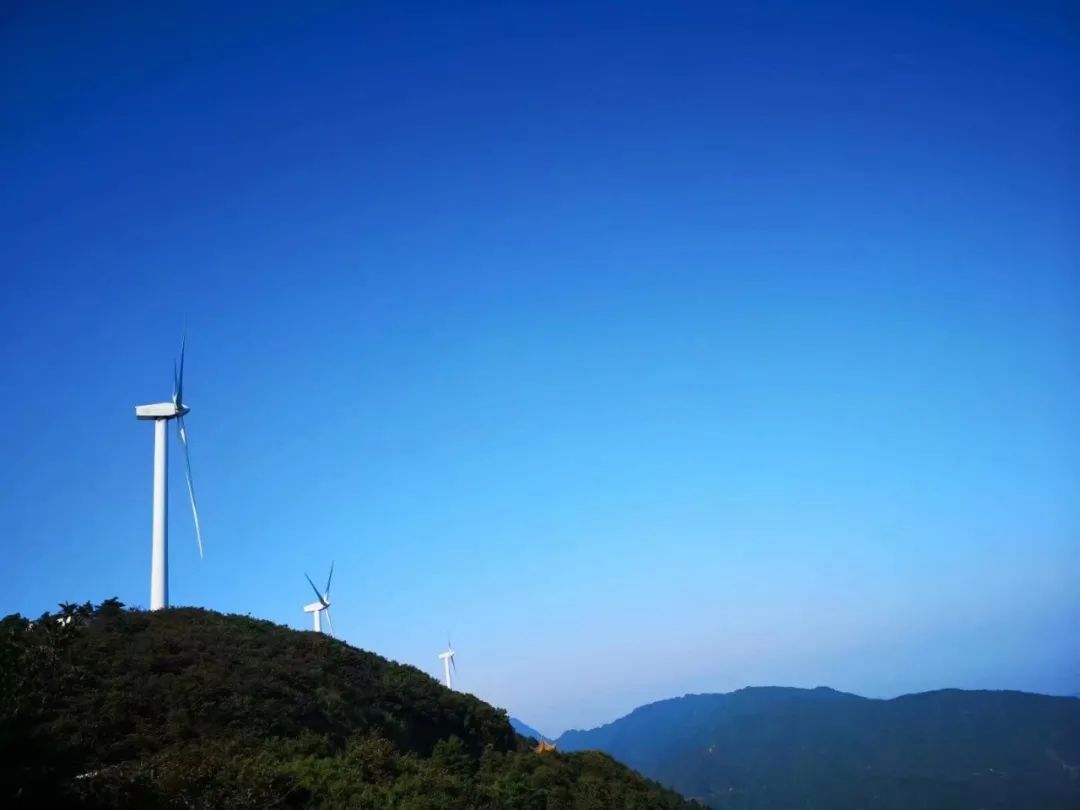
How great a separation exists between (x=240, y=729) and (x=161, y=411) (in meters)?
31.0

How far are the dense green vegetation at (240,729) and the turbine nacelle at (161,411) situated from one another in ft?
46.1

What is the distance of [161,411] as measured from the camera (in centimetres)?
5509

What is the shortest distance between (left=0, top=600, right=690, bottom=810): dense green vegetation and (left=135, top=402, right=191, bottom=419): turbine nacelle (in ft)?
46.1

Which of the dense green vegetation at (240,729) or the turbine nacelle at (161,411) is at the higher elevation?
the turbine nacelle at (161,411)

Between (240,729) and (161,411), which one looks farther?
(161,411)

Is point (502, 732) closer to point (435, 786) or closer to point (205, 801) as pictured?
point (435, 786)

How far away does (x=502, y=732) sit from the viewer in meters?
45.3

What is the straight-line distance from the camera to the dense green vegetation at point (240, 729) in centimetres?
2164

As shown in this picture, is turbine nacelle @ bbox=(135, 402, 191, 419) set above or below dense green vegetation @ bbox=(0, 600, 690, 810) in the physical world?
above

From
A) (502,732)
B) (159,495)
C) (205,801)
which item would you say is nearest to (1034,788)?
(502,732)

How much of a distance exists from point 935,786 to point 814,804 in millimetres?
24871

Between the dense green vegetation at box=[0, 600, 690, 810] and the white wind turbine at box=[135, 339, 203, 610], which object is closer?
the dense green vegetation at box=[0, 600, 690, 810]

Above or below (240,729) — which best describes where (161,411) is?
above

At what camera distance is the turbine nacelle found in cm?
5512
